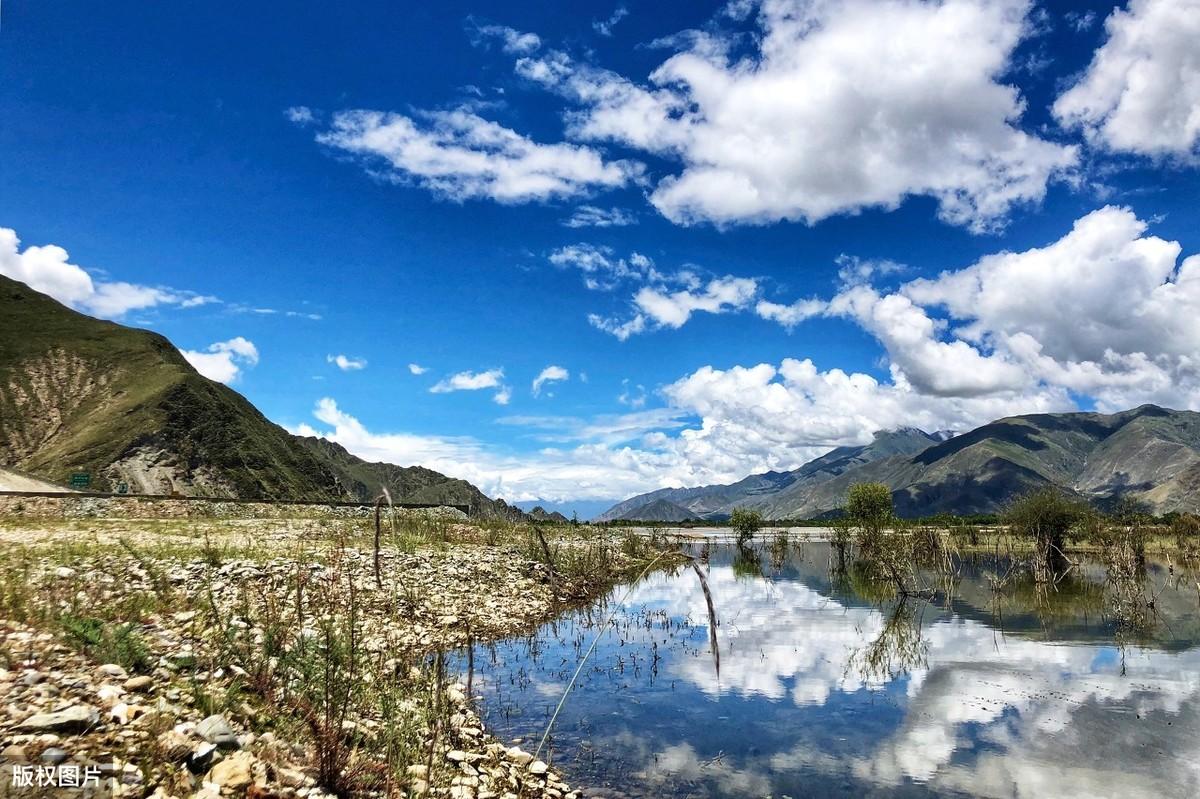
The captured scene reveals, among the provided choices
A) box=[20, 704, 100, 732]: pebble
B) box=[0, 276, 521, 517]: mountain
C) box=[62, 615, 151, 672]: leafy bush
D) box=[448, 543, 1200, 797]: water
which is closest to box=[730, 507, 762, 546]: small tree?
box=[448, 543, 1200, 797]: water

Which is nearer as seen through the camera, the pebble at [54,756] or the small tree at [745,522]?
the pebble at [54,756]

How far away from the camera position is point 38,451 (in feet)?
444

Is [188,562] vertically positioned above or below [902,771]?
above

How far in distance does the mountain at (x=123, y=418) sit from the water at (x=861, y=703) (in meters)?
114

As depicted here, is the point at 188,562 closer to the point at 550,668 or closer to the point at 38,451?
the point at 550,668

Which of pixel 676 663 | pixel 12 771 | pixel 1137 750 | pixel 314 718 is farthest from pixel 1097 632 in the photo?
pixel 12 771

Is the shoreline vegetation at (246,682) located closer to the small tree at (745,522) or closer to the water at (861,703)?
the water at (861,703)

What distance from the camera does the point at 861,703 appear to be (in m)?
16.4

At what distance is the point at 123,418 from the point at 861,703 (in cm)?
16646

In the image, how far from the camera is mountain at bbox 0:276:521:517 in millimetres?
130875

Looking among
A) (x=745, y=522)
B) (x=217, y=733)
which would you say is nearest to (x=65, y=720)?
(x=217, y=733)

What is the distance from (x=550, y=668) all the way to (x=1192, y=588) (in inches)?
1615

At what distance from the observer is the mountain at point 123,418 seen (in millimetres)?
130875

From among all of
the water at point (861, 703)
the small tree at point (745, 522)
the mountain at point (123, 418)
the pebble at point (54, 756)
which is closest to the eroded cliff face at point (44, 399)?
the mountain at point (123, 418)
